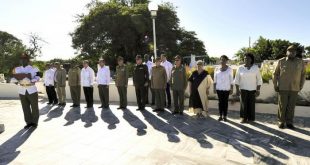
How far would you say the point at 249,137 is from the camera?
5688 millimetres

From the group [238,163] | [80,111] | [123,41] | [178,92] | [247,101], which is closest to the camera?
[238,163]

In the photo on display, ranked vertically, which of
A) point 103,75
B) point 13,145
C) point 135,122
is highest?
point 103,75

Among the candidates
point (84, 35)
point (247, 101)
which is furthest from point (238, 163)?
point (84, 35)

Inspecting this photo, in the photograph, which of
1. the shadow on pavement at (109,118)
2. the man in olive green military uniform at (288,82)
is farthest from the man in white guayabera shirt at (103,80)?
the man in olive green military uniform at (288,82)

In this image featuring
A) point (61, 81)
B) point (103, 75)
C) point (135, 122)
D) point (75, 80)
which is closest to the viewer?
point (135, 122)

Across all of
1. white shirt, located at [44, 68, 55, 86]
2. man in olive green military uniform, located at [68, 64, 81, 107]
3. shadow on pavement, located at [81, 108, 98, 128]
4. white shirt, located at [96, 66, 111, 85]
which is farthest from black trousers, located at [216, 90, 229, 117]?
white shirt, located at [44, 68, 55, 86]

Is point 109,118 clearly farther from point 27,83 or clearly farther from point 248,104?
point 248,104

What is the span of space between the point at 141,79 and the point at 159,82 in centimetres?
66

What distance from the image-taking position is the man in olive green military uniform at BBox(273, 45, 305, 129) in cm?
615

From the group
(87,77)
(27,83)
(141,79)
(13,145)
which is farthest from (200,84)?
(13,145)

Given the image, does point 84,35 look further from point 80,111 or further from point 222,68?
point 222,68

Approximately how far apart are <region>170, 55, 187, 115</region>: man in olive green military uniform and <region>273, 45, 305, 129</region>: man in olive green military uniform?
242cm

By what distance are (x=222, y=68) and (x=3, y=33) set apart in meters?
52.6

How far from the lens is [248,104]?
6.90 metres
